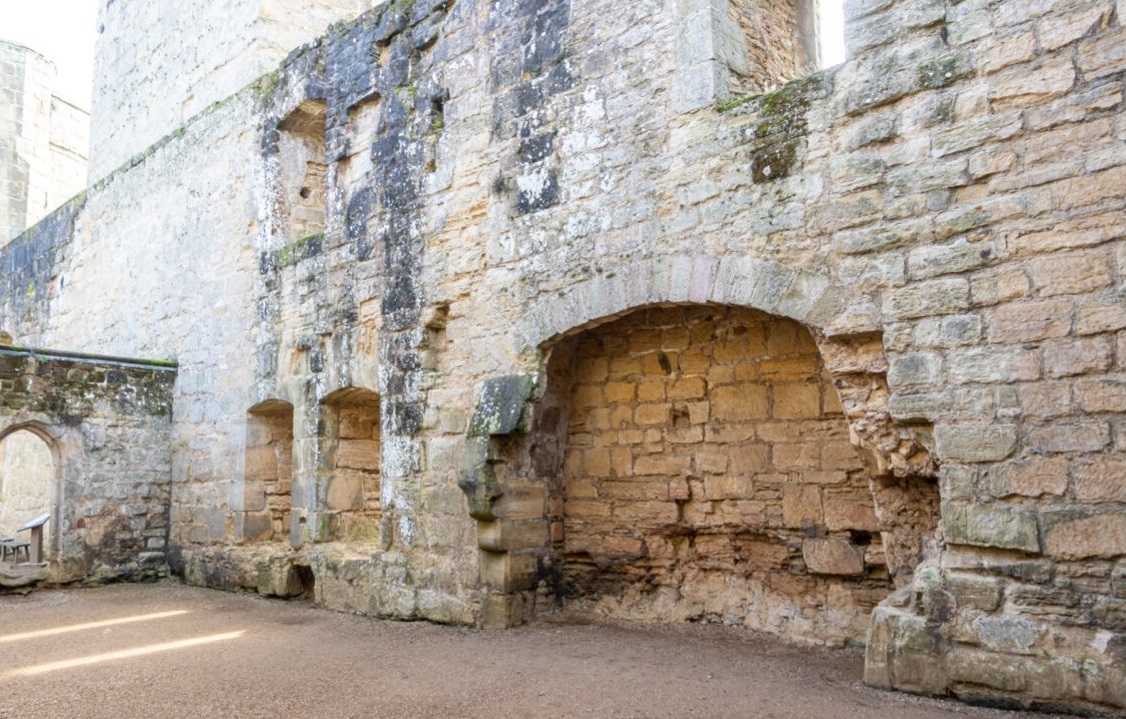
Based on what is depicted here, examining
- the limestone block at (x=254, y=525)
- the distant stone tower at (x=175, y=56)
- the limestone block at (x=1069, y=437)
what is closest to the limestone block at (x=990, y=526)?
the limestone block at (x=1069, y=437)

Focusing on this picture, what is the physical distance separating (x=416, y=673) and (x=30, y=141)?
52.6 feet

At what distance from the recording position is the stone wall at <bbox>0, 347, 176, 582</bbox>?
8328 millimetres

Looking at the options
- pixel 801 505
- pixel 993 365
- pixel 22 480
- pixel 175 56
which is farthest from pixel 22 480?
pixel 993 365

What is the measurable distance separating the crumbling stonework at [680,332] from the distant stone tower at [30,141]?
932 centimetres

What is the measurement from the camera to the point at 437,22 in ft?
22.0

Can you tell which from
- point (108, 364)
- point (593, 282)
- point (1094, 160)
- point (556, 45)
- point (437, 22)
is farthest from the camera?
point (108, 364)

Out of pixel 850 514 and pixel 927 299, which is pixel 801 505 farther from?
pixel 927 299

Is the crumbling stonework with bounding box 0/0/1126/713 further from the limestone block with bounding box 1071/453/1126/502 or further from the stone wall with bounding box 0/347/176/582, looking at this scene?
the stone wall with bounding box 0/347/176/582

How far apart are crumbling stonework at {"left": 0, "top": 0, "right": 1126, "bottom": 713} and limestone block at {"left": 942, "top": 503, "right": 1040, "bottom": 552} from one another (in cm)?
1

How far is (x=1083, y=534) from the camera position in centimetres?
351

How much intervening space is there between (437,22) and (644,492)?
3847 mm

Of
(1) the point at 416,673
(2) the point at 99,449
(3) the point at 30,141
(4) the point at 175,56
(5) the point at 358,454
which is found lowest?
(1) the point at 416,673

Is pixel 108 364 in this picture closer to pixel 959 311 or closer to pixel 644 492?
pixel 644 492

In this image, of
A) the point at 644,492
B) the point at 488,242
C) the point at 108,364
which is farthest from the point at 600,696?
the point at 108,364
